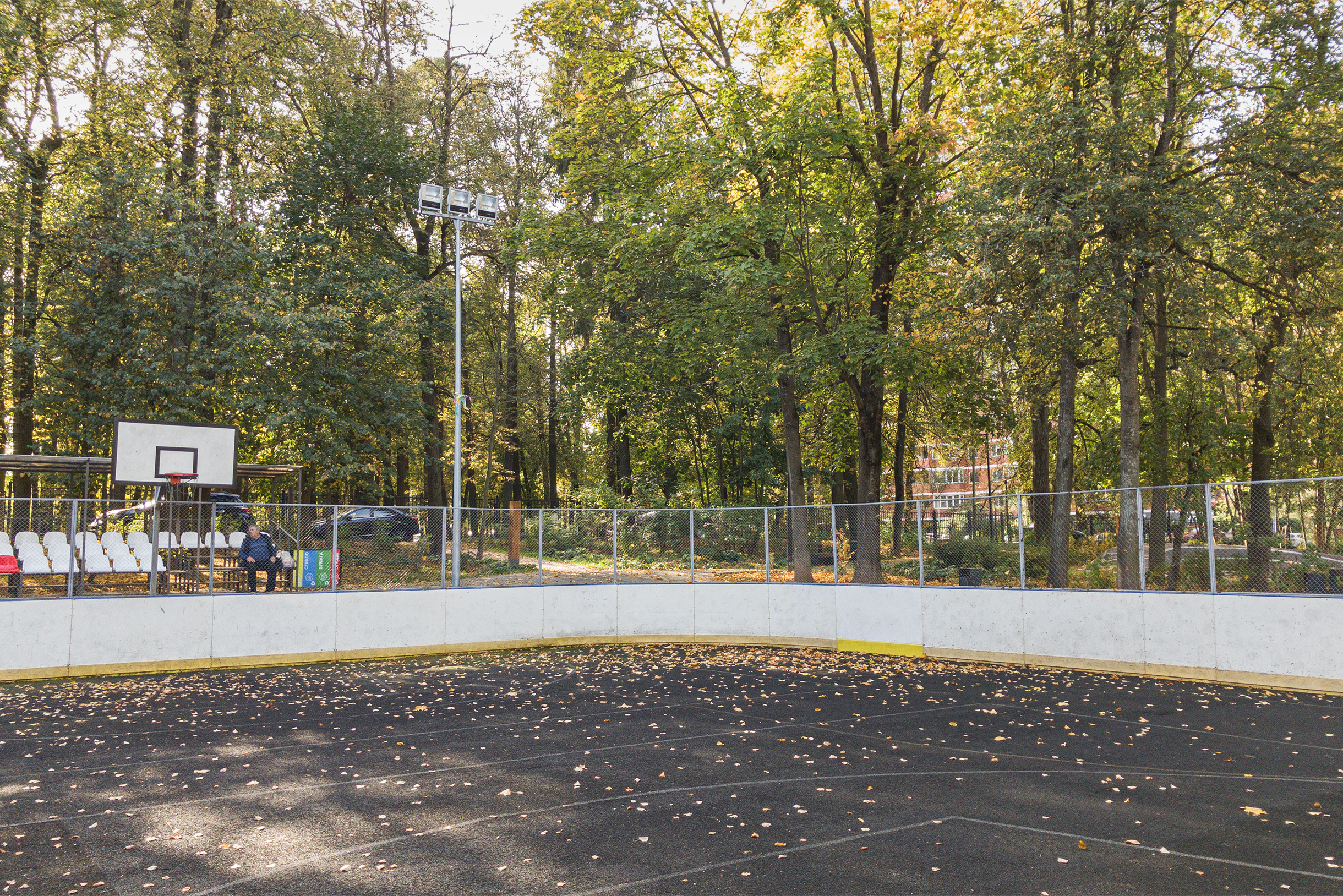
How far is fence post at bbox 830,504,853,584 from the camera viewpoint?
14836mm

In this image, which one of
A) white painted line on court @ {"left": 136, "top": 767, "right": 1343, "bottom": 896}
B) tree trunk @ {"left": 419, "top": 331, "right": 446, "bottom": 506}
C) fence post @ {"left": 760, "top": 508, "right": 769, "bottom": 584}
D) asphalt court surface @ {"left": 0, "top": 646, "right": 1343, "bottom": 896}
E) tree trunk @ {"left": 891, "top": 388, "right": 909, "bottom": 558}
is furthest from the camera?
tree trunk @ {"left": 419, "top": 331, "right": 446, "bottom": 506}

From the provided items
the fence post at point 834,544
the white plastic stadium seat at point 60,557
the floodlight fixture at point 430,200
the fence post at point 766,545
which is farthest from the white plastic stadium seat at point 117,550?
the fence post at point 834,544

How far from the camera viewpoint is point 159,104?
23844 mm

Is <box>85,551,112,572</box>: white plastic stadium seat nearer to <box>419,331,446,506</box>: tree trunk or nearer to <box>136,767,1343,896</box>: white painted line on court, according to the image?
<box>136,767,1343,896</box>: white painted line on court

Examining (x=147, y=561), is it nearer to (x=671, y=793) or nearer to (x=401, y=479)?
(x=671, y=793)

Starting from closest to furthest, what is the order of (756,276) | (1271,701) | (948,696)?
(1271,701) < (948,696) < (756,276)

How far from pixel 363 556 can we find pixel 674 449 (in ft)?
75.0

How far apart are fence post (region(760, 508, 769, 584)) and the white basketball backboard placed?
10.2 metres

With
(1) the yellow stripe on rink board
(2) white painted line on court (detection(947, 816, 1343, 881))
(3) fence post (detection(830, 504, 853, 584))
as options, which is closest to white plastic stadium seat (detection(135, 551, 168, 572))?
(3) fence post (detection(830, 504, 853, 584))

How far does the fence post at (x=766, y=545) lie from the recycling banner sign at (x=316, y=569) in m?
7.70

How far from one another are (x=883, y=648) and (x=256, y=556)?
438 inches

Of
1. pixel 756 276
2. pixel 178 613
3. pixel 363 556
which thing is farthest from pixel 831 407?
pixel 178 613

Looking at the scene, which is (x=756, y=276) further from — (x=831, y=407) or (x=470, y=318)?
(x=470, y=318)

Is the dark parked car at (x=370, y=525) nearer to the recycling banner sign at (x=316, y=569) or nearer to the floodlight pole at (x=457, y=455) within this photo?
the recycling banner sign at (x=316, y=569)
